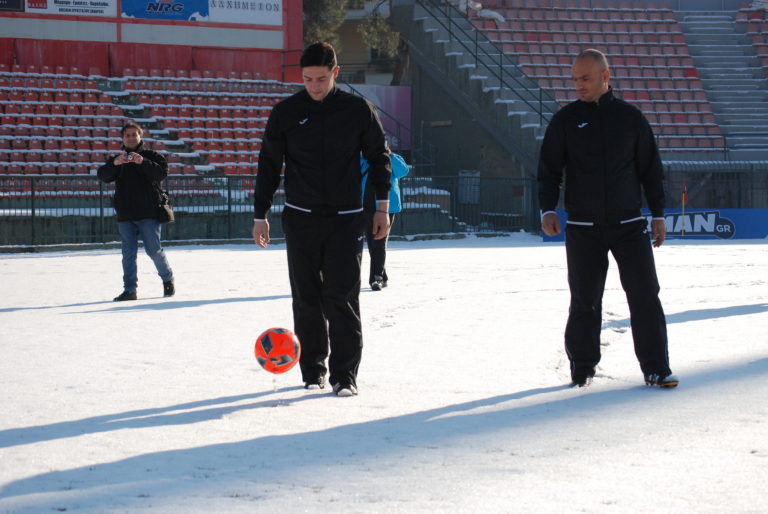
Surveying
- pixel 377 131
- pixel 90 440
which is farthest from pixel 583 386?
pixel 90 440

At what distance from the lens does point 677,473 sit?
4504 millimetres

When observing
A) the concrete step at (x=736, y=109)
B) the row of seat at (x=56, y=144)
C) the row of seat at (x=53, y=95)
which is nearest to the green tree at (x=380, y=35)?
the concrete step at (x=736, y=109)

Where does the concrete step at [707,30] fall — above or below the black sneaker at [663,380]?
above

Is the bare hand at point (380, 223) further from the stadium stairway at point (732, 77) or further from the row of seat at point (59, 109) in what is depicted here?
the stadium stairway at point (732, 77)

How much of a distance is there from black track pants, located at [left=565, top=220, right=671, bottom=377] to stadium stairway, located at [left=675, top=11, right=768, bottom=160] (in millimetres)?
23465

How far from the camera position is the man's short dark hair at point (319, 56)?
6086mm

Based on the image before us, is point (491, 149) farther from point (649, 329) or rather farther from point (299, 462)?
point (299, 462)

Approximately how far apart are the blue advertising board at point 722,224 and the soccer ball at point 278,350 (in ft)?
62.4

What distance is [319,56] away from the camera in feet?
20.0

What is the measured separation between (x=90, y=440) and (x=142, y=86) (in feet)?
78.6

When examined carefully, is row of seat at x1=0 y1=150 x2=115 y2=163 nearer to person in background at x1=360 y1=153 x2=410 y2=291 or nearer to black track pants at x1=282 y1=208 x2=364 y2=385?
person in background at x1=360 y1=153 x2=410 y2=291

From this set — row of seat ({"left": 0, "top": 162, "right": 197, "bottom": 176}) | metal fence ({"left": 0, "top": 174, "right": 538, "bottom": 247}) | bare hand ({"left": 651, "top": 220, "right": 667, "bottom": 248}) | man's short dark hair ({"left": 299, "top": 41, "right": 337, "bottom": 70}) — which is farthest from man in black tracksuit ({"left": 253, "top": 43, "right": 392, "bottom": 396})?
row of seat ({"left": 0, "top": 162, "right": 197, "bottom": 176})

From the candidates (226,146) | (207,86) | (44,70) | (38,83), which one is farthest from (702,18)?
(38,83)

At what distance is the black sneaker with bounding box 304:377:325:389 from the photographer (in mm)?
6492
